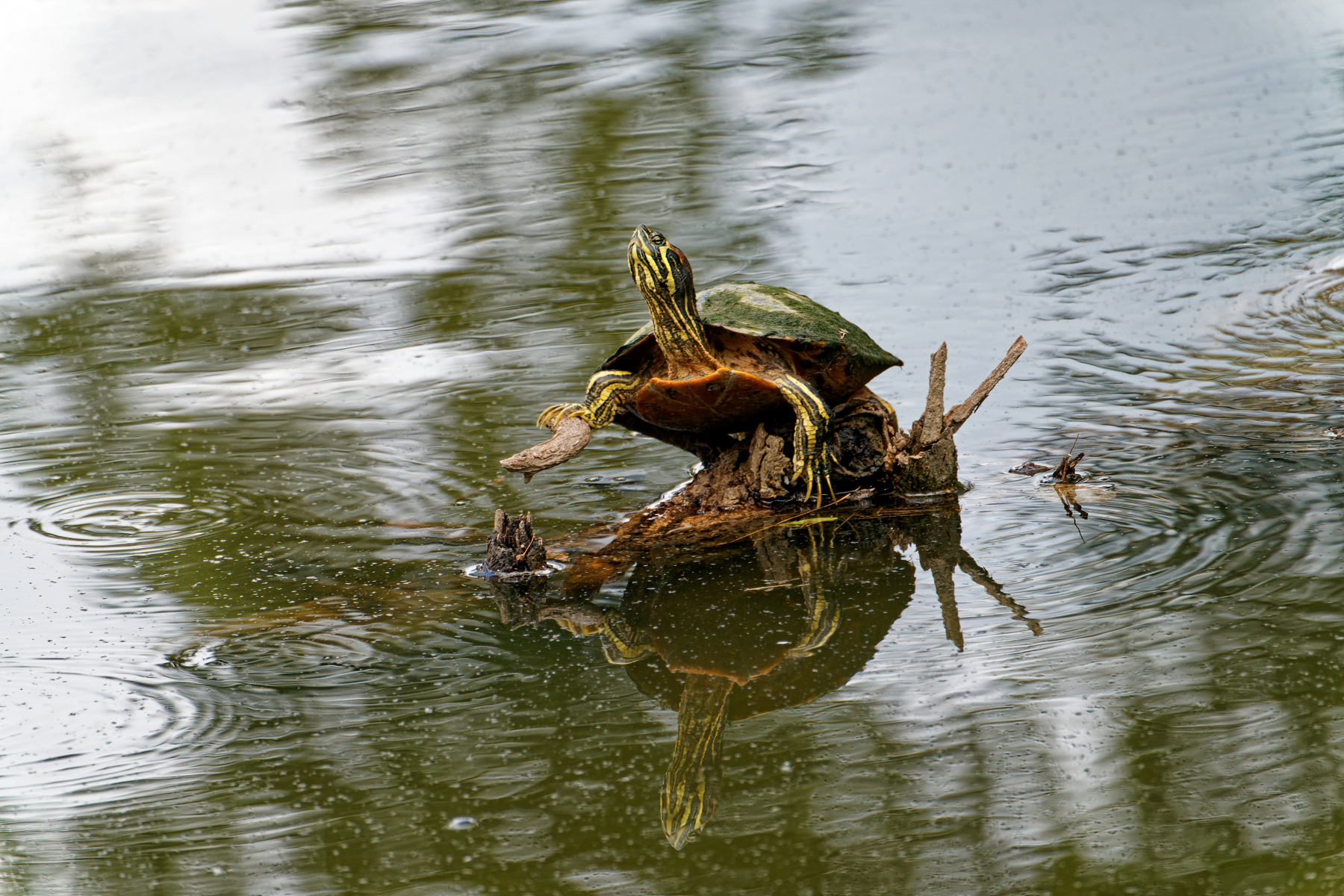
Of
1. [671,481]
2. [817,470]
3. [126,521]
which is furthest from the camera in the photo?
[671,481]

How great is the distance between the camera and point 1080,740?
→ 2.16m

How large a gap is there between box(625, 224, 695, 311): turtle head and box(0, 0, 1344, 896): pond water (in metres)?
0.69

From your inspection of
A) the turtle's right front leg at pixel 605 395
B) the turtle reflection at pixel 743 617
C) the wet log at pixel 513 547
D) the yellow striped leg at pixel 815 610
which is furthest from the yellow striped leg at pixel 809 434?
the wet log at pixel 513 547

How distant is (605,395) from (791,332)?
0.55 metres

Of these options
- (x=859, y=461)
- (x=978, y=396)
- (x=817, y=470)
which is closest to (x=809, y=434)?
(x=817, y=470)

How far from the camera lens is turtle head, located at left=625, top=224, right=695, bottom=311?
328 cm

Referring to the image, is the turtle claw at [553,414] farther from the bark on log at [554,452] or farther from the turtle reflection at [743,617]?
the turtle reflection at [743,617]

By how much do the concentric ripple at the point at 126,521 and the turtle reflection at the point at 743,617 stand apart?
1.08 metres

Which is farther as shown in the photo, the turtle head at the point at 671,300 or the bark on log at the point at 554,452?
the turtle head at the point at 671,300

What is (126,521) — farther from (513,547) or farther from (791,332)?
(791,332)

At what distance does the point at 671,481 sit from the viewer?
378cm

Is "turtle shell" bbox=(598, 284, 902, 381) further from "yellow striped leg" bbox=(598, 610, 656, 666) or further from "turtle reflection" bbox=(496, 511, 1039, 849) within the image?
"yellow striped leg" bbox=(598, 610, 656, 666)

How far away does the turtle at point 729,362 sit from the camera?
131 inches

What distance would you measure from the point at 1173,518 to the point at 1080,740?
1167 mm
